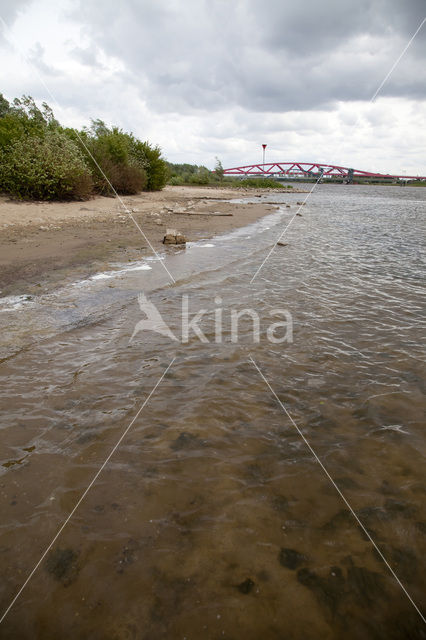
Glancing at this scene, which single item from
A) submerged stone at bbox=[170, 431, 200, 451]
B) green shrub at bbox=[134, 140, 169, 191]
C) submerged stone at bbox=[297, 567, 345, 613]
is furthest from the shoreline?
green shrub at bbox=[134, 140, 169, 191]

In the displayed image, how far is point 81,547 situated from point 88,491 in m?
0.41

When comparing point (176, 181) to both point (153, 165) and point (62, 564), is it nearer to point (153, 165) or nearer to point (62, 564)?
point (153, 165)

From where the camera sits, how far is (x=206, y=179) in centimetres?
5666

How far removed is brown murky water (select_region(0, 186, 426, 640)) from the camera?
5.78 feet

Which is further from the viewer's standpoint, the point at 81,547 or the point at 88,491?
the point at 88,491

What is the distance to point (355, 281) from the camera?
802 cm

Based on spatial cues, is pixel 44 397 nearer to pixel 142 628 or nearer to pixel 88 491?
pixel 88 491

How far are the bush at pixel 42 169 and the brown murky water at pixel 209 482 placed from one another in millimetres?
12934

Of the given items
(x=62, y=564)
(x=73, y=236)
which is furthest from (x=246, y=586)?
(x=73, y=236)

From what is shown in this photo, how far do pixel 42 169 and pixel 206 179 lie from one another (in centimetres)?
4502

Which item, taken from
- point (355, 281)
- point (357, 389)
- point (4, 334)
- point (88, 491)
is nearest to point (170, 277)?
point (4, 334)

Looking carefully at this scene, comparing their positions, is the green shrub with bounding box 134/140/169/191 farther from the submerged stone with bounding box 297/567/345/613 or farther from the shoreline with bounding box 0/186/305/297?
the submerged stone with bounding box 297/567/345/613

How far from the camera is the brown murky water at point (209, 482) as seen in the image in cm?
176

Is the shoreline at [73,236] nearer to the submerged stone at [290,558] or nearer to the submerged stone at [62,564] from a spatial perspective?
the submerged stone at [62,564]
